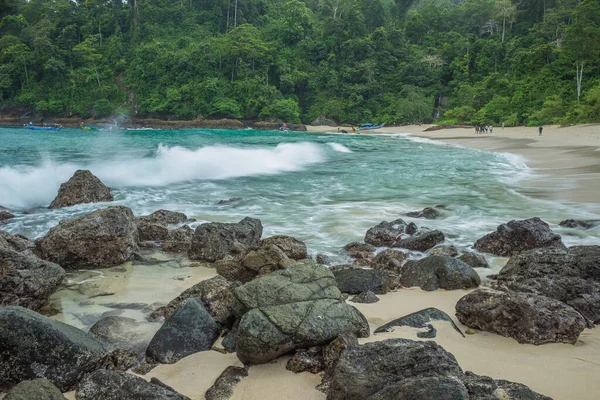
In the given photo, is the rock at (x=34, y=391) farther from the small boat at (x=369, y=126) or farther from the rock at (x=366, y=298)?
the small boat at (x=369, y=126)

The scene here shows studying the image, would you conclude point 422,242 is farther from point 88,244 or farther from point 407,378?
point 88,244

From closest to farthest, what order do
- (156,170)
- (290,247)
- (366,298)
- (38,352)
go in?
(38,352)
(366,298)
(290,247)
(156,170)

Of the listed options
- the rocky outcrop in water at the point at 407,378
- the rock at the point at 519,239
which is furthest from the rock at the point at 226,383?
the rock at the point at 519,239

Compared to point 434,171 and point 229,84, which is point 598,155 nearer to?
point 434,171

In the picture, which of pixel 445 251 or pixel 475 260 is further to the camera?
pixel 445 251

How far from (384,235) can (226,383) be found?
468 cm

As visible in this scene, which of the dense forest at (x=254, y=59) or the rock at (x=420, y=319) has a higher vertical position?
the dense forest at (x=254, y=59)

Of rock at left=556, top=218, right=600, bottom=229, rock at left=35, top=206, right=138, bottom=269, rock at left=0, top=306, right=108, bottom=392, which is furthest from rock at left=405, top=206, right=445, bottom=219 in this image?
rock at left=0, top=306, right=108, bottom=392

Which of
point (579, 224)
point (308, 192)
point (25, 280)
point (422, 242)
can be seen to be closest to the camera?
point (25, 280)

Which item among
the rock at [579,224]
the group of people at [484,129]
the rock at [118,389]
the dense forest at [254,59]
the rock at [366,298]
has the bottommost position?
the rock at [366,298]

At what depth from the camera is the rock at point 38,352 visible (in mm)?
2842

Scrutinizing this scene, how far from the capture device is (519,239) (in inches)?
248

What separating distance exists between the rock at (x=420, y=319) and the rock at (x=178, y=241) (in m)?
3.77

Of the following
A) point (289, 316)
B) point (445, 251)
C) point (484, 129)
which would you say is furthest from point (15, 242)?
point (484, 129)
